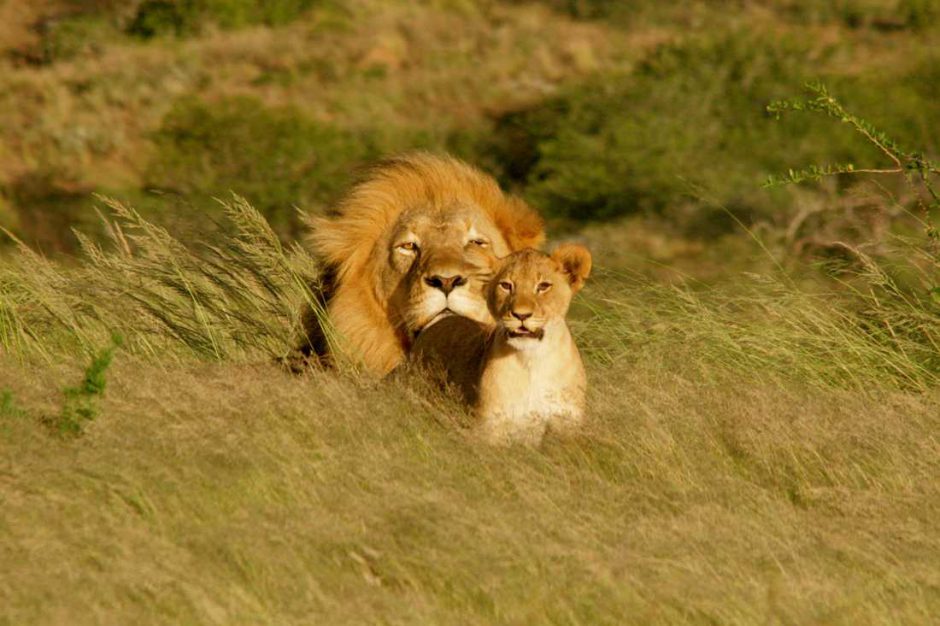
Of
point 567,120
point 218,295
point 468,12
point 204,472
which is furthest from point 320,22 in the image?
point 204,472

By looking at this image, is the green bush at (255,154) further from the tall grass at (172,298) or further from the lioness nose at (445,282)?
the lioness nose at (445,282)

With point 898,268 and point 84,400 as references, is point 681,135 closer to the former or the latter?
point 898,268

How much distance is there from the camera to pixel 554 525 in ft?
13.0

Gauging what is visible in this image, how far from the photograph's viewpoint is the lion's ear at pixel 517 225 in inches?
223

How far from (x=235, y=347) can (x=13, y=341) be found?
0.71 metres

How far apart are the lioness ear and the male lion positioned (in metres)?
0.62

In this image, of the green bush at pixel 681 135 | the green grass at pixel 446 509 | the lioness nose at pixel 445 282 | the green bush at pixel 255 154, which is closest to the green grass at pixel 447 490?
the green grass at pixel 446 509

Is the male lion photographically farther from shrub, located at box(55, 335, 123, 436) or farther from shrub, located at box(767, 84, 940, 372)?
shrub, located at box(55, 335, 123, 436)

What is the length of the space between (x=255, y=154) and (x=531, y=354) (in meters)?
19.5

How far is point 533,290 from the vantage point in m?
4.66

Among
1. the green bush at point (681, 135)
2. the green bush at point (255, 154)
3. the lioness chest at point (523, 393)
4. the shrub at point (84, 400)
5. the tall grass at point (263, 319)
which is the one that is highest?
the shrub at point (84, 400)

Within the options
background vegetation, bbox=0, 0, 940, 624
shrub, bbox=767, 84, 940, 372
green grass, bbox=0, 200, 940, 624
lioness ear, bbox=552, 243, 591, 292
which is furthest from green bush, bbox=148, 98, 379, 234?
lioness ear, bbox=552, 243, 591, 292

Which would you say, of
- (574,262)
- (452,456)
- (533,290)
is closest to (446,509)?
(452,456)

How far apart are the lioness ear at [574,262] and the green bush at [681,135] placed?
1555 centimetres
